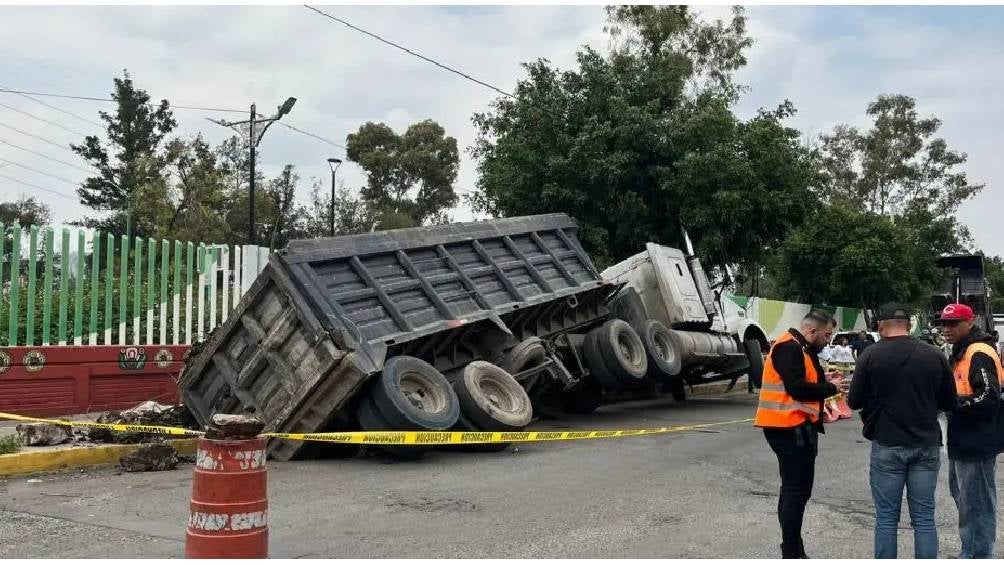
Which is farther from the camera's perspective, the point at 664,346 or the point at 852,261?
the point at 852,261

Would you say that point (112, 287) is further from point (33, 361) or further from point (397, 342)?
point (397, 342)

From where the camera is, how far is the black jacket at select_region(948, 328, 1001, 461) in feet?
16.1

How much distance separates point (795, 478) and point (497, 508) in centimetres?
238

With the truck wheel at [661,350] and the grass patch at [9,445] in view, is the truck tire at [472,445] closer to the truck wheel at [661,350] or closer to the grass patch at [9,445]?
the truck wheel at [661,350]

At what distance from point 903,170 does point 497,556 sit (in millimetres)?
47409

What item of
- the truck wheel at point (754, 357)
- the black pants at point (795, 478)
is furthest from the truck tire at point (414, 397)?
the truck wheel at point (754, 357)

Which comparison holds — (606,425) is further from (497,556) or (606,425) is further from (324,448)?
(497,556)

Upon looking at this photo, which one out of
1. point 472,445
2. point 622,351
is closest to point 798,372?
point 472,445

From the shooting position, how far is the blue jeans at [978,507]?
16.3 ft

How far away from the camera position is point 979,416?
495 cm

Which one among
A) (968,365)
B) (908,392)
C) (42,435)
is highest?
(968,365)

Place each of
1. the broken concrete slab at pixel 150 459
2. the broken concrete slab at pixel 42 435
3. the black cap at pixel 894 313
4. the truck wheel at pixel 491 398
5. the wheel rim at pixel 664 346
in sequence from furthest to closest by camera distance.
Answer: the wheel rim at pixel 664 346
the truck wheel at pixel 491 398
the broken concrete slab at pixel 42 435
the broken concrete slab at pixel 150 459
the black cap at pixel 894 313

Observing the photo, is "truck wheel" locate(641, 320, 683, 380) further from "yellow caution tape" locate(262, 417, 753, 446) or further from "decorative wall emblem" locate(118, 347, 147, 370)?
"decorative wall emblem" locate(118, 347, 147, 370)

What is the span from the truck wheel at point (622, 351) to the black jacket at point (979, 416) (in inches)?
280
